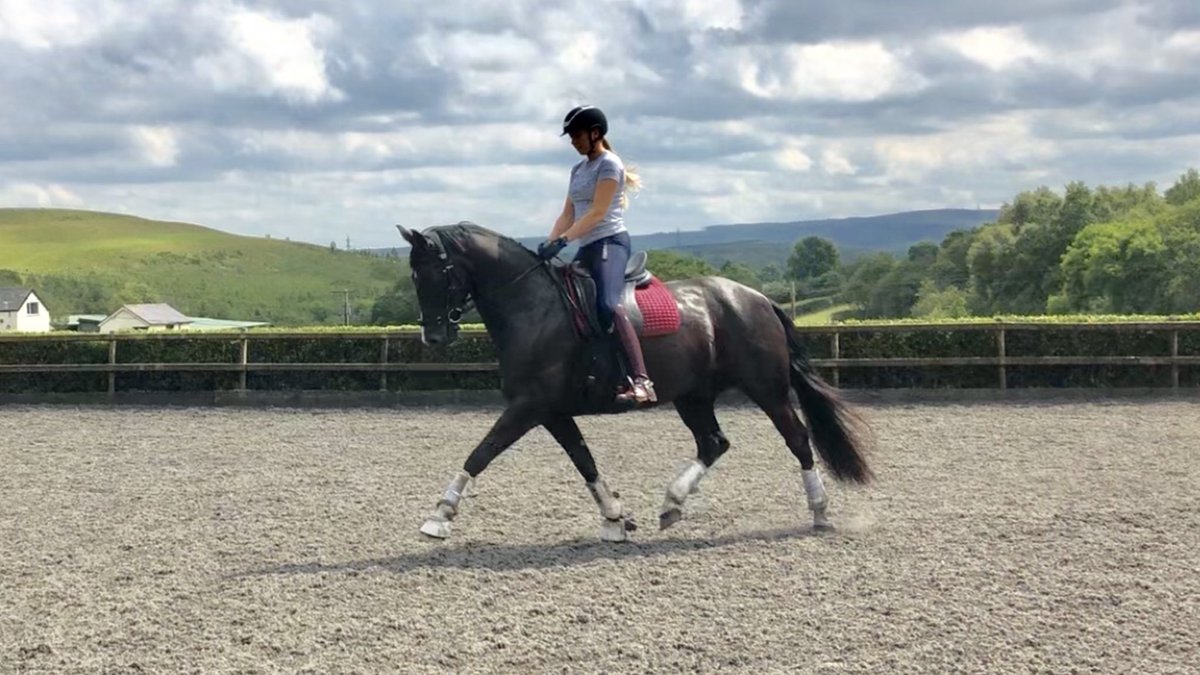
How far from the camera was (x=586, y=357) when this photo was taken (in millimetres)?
7238

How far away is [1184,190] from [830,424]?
3385 inches

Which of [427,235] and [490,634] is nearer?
[490,634]

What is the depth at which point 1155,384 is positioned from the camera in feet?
52.2

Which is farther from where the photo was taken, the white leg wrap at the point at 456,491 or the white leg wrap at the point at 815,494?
the white leg wrap at the point at 815,494

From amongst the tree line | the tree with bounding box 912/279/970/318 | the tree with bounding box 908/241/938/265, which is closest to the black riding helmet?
the tree line

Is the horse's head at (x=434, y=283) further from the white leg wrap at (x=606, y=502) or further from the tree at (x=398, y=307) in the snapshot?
the tree at (x=398, y=307)

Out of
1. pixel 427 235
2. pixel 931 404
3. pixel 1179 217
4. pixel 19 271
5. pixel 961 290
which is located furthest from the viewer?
pixel 19 271

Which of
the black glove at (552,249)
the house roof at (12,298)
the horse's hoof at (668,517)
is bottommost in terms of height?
the horse's hoof at (668,517)

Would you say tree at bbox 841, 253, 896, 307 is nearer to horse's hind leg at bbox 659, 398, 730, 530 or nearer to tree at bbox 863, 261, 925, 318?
tree at bbox 863, 261, 925, 318

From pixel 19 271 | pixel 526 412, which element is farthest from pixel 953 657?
pixel 19 271

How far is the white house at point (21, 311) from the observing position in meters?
79.4

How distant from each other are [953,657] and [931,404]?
10.9 metres

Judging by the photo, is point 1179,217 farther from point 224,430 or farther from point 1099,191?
point 224,430

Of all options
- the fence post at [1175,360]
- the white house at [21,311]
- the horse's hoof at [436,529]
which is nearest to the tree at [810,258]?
the white house at [21,311]
